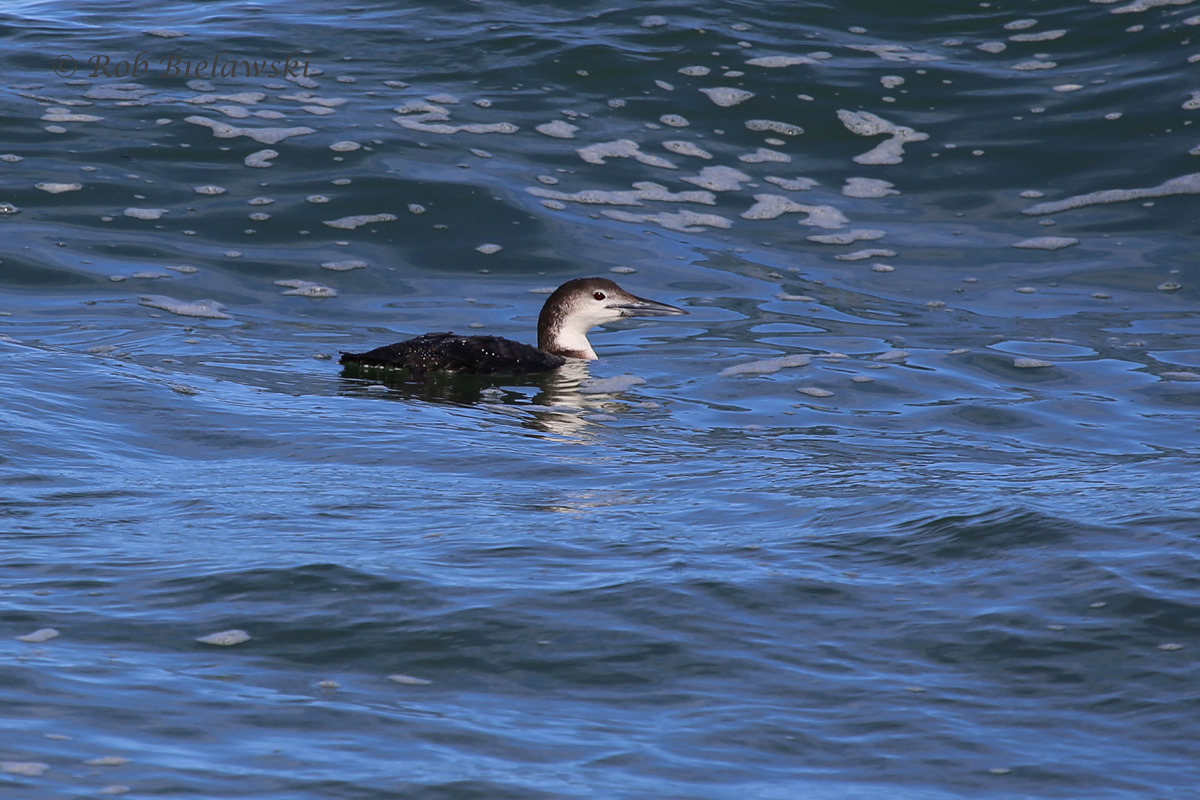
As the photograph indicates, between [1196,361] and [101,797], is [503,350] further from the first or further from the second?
[101,797]

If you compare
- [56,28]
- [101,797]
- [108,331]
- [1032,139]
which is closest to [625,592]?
[101,797]

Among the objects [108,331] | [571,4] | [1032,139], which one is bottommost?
[108,331]

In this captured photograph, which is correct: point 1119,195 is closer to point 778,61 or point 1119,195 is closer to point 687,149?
point 778,61

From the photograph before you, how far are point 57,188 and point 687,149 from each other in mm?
6163

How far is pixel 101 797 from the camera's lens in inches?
152

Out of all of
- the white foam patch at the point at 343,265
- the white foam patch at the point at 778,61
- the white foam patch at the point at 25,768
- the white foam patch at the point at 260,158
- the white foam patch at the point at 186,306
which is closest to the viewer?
the white foam patch at the point at 25,768

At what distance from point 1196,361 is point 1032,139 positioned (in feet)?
16.0

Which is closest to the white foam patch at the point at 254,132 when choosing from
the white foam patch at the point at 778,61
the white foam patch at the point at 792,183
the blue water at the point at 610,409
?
the blue water at the point at 610,409

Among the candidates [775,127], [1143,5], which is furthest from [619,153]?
[1143,5]

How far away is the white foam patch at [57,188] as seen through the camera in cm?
1325

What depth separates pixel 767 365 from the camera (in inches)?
405

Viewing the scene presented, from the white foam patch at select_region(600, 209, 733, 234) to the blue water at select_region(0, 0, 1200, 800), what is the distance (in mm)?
100

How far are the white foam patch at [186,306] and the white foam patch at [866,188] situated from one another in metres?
6.25

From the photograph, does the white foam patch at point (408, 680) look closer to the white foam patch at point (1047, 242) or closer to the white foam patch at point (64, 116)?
the white foam patch at point (1047, 242)
